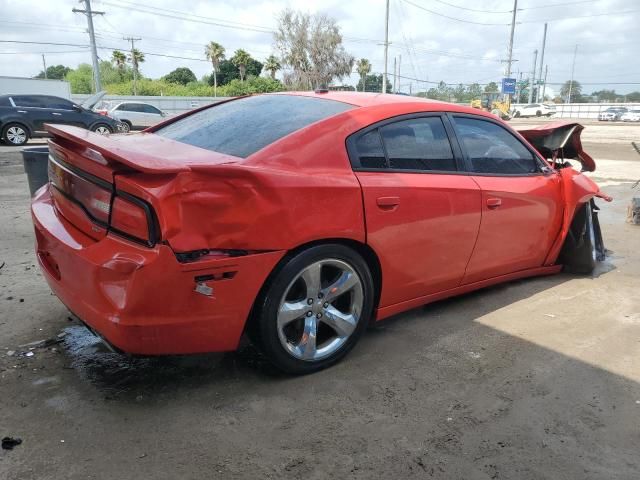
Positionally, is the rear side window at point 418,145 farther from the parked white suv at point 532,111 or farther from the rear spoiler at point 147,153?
the parked white suv at point 532,111

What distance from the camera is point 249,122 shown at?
10.3 feet

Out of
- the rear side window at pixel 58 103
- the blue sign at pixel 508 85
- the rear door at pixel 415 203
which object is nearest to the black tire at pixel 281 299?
the rear door at pixel 415 203

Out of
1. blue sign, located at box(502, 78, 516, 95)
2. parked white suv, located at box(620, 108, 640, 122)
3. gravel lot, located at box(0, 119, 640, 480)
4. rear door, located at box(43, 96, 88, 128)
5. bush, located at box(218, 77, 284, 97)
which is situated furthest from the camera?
bush, located at box(218, 77, 284, 97)

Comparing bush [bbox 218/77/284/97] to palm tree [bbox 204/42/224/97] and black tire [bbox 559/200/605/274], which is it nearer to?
palm tree [bbox 204/42/224/97]

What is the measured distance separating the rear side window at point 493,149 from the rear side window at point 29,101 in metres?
16.1

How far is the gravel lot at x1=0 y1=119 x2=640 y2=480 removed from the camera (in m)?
2.20

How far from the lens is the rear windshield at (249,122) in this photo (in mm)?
2865

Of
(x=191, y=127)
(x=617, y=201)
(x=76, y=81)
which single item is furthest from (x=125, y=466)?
(x=76, y=81)

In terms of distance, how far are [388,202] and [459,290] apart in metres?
1.09

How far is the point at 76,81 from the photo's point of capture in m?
73.8

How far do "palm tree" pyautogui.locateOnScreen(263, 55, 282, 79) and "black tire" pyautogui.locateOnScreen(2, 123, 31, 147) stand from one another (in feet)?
147

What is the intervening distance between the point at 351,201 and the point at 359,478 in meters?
1.34

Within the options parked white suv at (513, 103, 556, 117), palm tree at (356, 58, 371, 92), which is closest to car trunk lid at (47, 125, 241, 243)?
parked white suv at (513, 103, 556, 117)

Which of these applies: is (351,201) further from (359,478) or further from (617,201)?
(617,201)
